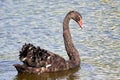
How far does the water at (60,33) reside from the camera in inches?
414

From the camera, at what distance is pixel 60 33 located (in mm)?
12609

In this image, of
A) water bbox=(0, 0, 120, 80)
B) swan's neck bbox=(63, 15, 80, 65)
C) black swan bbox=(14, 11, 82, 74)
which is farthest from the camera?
swan's neck bbox=(63, 15, 80, 65)

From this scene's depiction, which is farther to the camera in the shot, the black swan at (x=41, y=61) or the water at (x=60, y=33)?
the water at (x=60, y=33)

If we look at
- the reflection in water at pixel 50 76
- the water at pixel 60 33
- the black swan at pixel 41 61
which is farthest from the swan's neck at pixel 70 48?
the reflection in water at pixel 50 76

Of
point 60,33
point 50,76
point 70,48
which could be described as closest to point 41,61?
point 50,76

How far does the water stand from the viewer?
34.5ft

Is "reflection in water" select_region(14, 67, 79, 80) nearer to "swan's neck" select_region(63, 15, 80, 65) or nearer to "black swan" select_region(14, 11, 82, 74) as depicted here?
"black swan" select_region(14, 11, 82, 74)

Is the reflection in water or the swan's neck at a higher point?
the swan's neck

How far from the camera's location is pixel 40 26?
13.1 meters

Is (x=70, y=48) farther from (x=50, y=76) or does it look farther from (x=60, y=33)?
(x=60, y=33)

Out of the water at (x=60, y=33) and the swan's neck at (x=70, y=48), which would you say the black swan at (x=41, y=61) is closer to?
the swan's neck at (x=70, y=48)

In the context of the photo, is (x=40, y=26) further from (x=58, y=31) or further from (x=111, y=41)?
(x=111, y=41)

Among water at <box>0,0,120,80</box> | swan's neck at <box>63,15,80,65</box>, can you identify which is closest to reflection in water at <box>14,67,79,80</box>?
water at <box>0,0,120,80</box>

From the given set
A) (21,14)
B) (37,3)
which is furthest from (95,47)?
(37,3)
